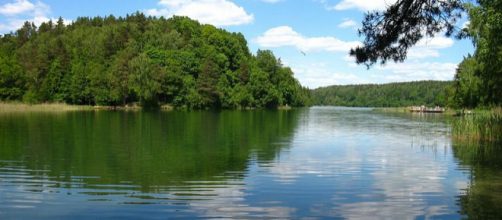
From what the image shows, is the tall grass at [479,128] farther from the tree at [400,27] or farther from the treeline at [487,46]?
the tree at [400,27]

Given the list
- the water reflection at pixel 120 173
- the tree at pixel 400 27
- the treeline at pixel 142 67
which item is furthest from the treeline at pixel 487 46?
the treeline at pixel 142 67

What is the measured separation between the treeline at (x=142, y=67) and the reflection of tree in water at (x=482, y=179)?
257 feet

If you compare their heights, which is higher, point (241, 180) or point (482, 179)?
point (241, 180)

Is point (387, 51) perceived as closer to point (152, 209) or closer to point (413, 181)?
point (413, 181)

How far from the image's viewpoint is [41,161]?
20.7 meters

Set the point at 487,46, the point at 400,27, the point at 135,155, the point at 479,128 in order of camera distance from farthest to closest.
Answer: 1. the point at 479,128
2. the point at 487,46
3. the point at 135,155
4. the point at 400,27

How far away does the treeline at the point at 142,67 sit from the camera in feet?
332

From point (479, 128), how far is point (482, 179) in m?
14.3

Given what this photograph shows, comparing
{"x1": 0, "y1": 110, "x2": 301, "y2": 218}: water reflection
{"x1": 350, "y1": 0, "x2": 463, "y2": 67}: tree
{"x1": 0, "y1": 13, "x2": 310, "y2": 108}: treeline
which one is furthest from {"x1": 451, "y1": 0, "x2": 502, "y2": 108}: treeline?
{"x1": 0, "y1": 13, "x2": 310, "y2": 108}: treeline

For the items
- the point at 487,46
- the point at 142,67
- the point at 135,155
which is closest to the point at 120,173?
the point at 135,155

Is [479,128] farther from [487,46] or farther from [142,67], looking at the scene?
[142,67]

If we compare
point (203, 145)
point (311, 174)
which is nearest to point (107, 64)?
point (203, 145)

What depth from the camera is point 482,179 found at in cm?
1797

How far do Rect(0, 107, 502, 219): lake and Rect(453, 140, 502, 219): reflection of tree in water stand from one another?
0.03 m
